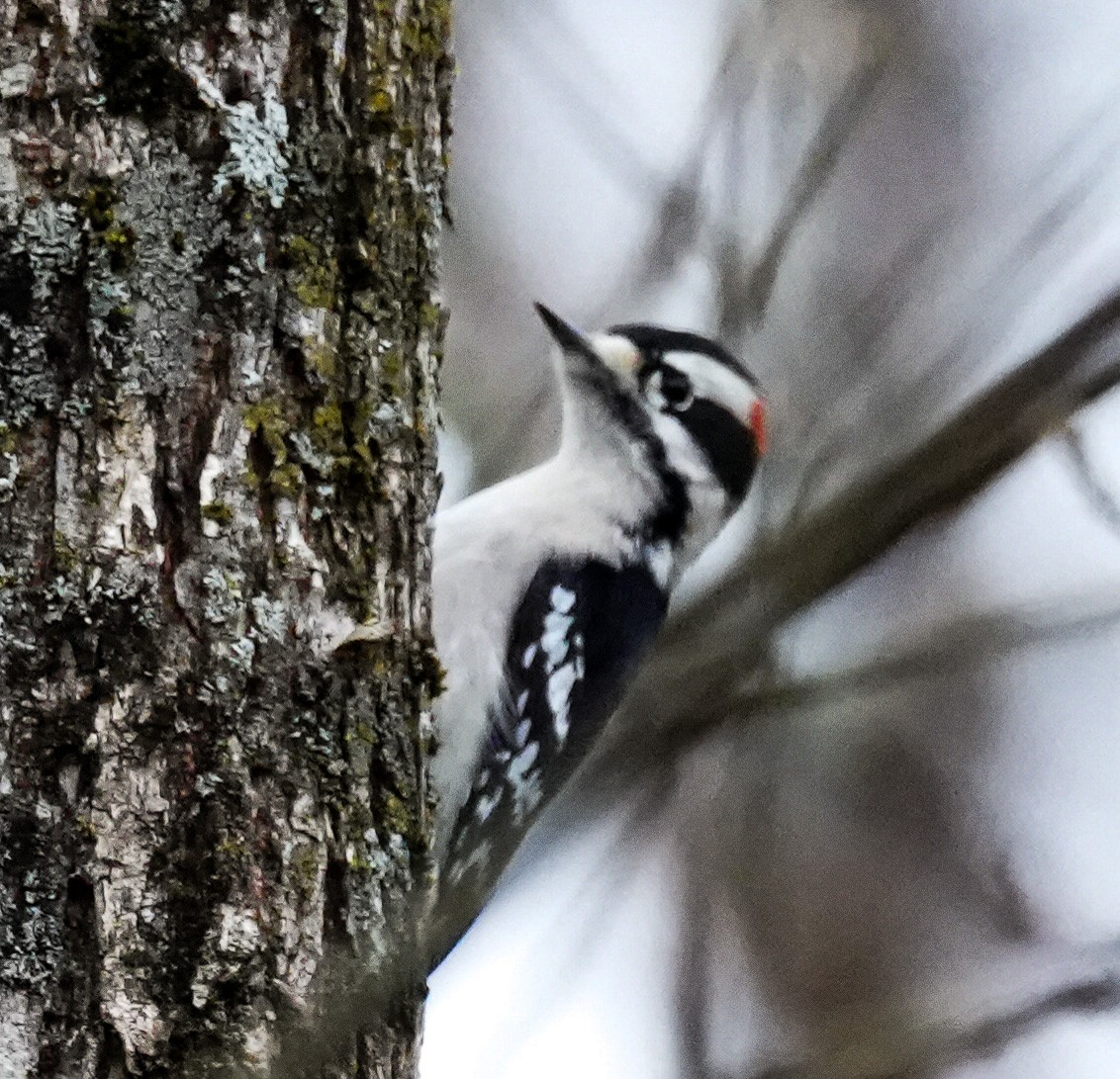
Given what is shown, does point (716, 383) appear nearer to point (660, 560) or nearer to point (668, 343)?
point (668, 343)

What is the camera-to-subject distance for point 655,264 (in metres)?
2.60

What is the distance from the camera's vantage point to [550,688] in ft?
9.66

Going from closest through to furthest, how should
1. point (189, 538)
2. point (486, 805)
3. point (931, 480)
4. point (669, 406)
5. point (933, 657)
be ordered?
point (189, 538) → point (931, 480) → point (933, 657) → point (486, 805) → point (669, 406)

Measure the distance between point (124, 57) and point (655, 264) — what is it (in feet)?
4.61

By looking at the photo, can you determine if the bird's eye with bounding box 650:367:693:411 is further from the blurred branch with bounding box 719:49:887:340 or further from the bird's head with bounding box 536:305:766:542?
the blurred branch with bounding box 719:49:887:340

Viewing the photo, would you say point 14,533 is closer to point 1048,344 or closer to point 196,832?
point 196,832

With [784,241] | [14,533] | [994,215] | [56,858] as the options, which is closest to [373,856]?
[56,858]

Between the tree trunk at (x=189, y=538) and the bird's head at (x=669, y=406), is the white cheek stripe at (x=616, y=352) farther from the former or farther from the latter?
the tree trunk at (x=189, y=538)

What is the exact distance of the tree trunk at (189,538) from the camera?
1.23 m

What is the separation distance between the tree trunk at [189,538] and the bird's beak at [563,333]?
1507 millimetres

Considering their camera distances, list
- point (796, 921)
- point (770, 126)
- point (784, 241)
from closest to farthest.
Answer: point (784, 241), point (770, 126), point (796, 921)

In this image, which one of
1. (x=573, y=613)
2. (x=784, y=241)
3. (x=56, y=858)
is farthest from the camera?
(x=573, y=613)

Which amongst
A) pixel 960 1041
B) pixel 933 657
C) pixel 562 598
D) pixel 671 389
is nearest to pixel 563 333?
pixel 671 389

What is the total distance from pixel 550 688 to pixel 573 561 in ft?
0.90
